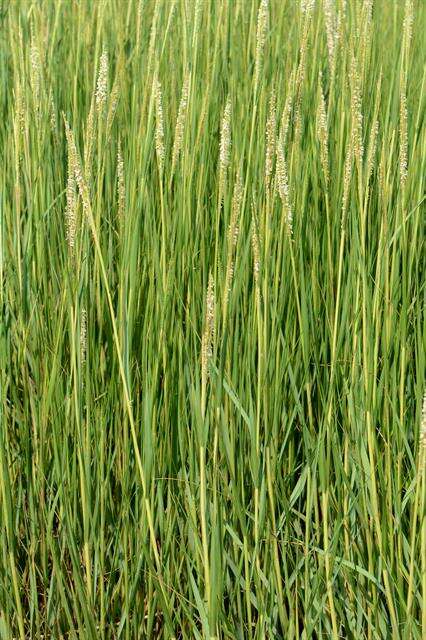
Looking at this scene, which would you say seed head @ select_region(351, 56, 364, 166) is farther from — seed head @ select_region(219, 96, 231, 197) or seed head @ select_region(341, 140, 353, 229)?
seed head @ select_region(219, 96, 231, 197)

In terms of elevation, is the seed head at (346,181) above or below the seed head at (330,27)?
below

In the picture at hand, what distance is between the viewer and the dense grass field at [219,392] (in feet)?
4.38

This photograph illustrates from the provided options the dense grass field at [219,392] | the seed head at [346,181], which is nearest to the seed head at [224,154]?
the dense grass field at [219,392]

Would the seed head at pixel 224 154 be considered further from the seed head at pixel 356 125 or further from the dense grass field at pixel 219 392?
the seed head at pixel 356 125

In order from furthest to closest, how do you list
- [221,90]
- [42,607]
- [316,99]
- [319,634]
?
[221,90] < [316,99] < [42,607] < [319,634]

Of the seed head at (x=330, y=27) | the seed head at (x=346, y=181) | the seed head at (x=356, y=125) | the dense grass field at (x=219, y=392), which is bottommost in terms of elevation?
the dense grass field at (x=219, y=392)

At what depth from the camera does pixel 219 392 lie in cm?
127

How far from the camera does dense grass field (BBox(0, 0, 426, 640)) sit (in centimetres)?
133

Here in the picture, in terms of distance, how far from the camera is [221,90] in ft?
6.93

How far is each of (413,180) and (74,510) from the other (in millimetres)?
834

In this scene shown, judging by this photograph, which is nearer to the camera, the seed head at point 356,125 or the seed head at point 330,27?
the seed head at point 356,125

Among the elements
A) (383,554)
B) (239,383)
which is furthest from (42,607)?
(383,554)

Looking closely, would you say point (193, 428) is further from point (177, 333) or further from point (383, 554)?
point (383, 554)

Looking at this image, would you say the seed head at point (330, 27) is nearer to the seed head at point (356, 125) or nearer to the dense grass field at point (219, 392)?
the dense grass field at point (219, 392)
